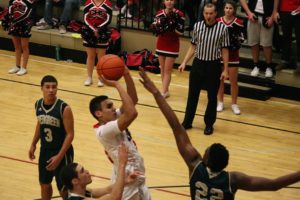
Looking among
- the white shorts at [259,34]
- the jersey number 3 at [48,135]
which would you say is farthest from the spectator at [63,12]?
the jersey number 3 at [48,135]

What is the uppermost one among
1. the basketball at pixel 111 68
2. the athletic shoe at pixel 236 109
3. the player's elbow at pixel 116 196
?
the basketball at pixel 111 68

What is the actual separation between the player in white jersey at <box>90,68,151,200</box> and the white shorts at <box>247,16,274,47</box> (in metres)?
6.08

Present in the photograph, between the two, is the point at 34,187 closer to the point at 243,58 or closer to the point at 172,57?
the point at 172,57

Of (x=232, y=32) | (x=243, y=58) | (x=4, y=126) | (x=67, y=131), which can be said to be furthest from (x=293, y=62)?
(x=67, y=131)

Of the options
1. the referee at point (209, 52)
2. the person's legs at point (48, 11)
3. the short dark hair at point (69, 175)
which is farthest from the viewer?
the person's legs at point (48, 11)

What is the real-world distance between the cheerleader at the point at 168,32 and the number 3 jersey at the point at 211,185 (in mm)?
6349

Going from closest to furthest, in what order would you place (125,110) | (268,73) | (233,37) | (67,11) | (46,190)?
(125,110) → (46,190) → (233,37) → (268,73) → (67,11)

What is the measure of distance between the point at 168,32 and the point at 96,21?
144 centimetres

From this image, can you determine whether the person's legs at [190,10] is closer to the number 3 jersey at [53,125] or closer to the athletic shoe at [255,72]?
the athletic shoe at [255,72]

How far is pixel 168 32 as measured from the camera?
11055 mm

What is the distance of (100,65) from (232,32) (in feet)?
14.3

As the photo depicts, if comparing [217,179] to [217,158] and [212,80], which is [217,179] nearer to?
[217,158]

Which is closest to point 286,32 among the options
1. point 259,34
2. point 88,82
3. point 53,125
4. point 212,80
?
point 259,34

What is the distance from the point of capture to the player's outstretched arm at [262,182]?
15.0ft
